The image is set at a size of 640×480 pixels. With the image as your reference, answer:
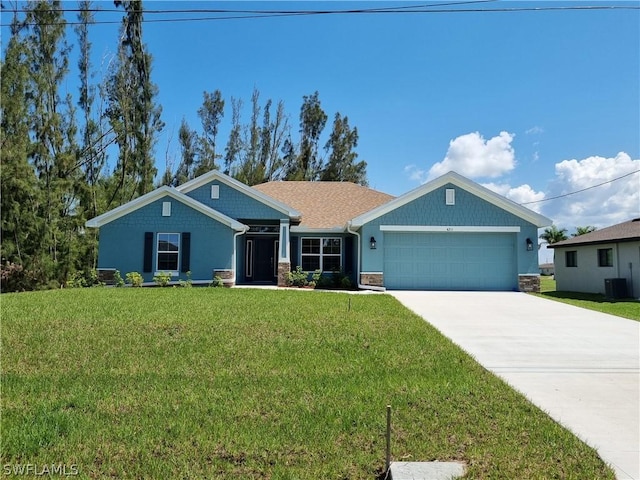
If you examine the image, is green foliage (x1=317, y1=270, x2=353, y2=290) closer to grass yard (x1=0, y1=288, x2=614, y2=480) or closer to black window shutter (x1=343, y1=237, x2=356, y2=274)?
black window shutter (x1=343, y1=237, x2=356, y2=274)

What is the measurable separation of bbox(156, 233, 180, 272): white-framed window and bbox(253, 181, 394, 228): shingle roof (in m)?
5.68

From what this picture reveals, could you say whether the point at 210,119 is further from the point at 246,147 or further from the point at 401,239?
the point at 401,239

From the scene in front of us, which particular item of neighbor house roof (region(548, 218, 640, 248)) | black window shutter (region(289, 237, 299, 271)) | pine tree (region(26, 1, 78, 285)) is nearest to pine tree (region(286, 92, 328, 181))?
black window shutter (region(289, 237, 299, 271))

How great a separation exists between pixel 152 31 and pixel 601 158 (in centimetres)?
2782

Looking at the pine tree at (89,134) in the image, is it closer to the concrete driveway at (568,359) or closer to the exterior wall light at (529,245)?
the concrete driveway at (568,359)

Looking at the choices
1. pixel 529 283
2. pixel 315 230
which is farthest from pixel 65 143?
pixel 529 283

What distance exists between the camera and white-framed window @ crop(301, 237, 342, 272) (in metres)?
19.1

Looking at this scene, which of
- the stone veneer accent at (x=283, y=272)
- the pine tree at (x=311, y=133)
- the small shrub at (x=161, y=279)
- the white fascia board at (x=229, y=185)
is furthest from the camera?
the pine tree at (x=311, y=133)

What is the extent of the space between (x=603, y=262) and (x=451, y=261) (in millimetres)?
8042

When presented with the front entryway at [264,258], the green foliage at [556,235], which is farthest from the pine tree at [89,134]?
the green foliage at [556,235]

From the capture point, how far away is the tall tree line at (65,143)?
59.3ft

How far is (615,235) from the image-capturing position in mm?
18344

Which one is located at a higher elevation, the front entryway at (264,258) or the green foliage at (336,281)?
the front entryway at (264,258)

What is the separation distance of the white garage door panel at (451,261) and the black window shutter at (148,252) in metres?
9.61
